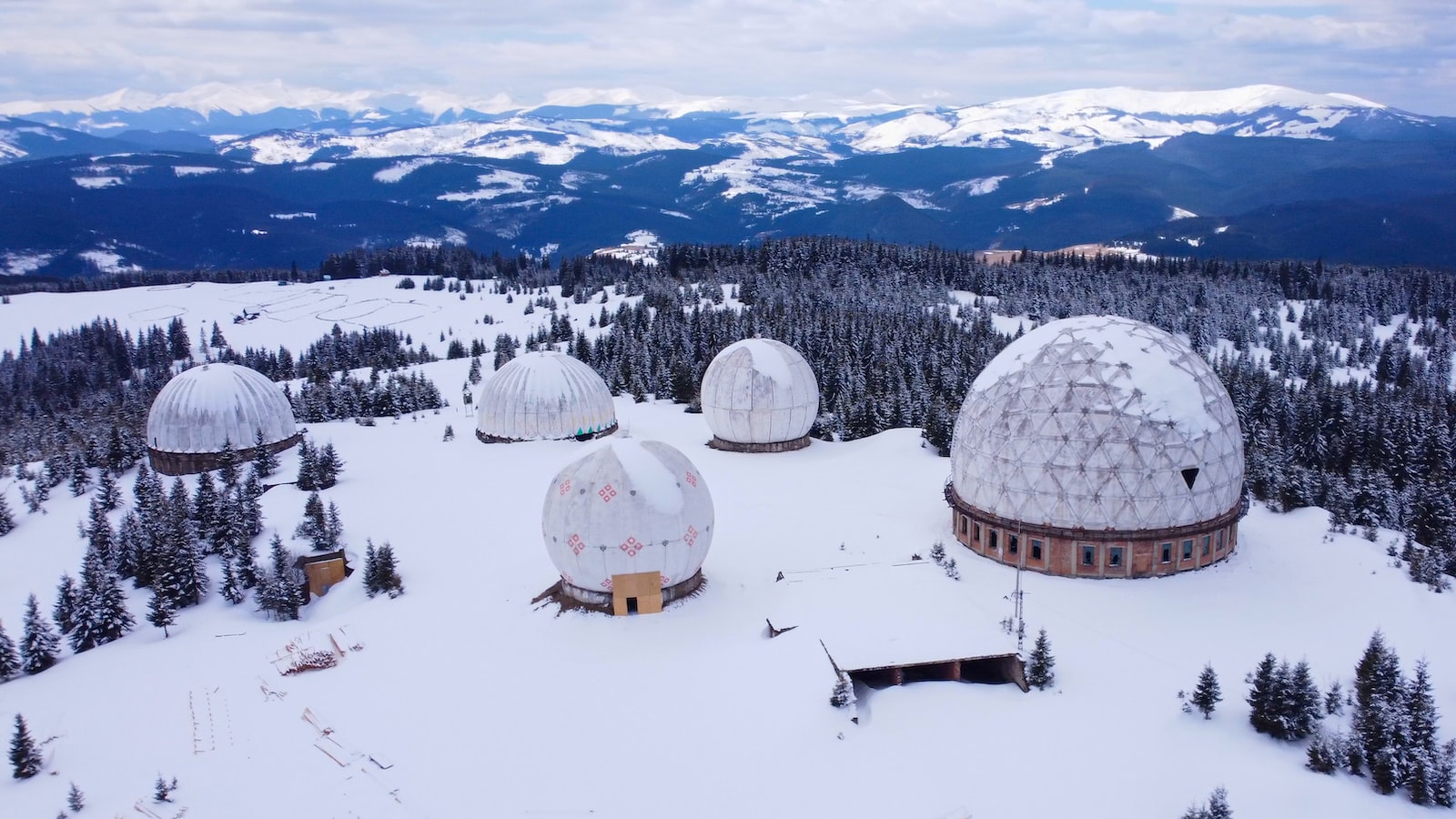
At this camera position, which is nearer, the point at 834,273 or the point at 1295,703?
the point at 1295,703

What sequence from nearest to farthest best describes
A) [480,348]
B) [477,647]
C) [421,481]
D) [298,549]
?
[477,647], [298,549], [421,481], [480,348]

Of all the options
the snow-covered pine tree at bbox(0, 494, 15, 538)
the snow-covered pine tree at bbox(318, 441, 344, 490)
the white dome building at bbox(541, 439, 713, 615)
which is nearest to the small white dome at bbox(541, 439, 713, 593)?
the white dome building at bbox(541, 439, 713, 615)

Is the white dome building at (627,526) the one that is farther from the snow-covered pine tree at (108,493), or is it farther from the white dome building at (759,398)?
the snow-covered pine tree at (108,493)

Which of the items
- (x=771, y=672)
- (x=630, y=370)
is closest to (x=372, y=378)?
(x=630, y=370)

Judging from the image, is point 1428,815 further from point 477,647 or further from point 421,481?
point 421,481

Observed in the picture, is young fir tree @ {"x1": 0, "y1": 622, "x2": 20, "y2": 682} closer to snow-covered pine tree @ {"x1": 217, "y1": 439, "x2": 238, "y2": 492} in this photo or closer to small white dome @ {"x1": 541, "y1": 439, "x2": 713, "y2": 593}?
small white dome @ {"x1": 541, "y1": 439, "x2": 713, "y2": 593}
